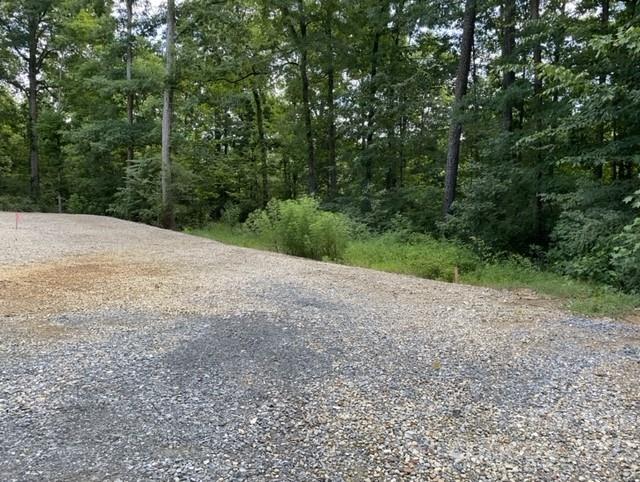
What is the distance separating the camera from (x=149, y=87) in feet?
47.6

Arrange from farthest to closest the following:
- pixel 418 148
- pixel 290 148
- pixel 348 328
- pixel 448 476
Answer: pixel 290 148 < pixel 418 148 < pixel 348 328 < pixel 448 476

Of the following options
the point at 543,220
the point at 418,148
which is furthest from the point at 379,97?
the point at 543,220

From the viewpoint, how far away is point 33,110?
21453mm

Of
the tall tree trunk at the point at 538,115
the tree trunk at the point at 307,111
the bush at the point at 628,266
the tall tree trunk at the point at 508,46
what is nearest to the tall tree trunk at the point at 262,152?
the tree trunk at the point at 307,111

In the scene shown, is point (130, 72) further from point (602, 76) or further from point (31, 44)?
point (602, 76)

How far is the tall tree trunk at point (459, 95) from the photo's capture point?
10.2 m

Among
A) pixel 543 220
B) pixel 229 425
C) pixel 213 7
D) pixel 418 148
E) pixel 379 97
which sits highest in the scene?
pixel 213 7

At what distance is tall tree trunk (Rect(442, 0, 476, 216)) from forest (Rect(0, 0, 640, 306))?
0.14ft

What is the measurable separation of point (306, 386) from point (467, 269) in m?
5.54

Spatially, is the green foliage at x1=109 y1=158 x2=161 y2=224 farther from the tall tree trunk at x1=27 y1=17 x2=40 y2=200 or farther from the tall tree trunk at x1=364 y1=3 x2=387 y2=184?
the tall tree trunk at x1=27 y1=17 x2=40 y2=200

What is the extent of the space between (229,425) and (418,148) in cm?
1307

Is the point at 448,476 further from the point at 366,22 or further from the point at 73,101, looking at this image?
the point at 73,101

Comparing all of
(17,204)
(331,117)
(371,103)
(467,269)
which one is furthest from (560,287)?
(17,204)

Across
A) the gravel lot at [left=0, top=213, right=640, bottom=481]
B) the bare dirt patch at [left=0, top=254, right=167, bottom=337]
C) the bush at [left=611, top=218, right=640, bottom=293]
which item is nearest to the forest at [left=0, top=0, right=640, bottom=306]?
the bush at [left=611, top=218, right=640, bottom=293]
